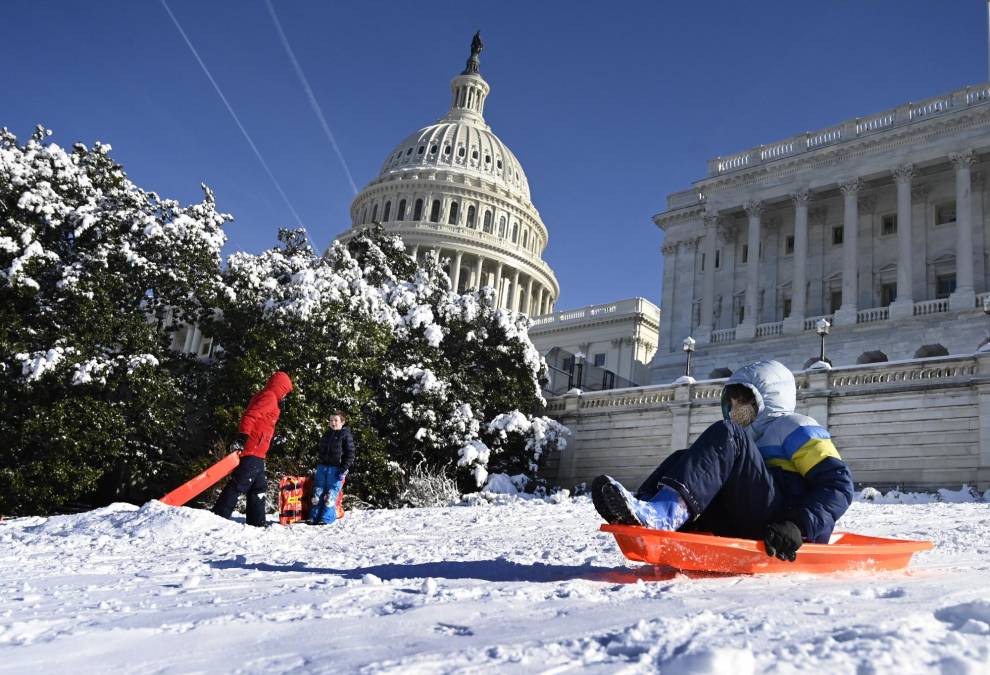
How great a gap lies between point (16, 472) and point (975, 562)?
1578cm

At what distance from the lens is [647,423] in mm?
22188

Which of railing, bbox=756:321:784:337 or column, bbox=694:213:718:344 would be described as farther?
column, bbox=694:213:718:344

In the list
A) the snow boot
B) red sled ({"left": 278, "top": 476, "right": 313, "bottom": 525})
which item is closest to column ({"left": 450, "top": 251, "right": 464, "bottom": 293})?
red sled ({"left": 278, "top": 476, "right": 313, "bottom": 525})

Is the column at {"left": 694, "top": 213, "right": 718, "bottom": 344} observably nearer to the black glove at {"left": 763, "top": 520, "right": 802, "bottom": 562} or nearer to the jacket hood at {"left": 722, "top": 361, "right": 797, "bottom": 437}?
the jacket hood at {"left": 722, "top": 361, "right": 797, "bottom": 437}

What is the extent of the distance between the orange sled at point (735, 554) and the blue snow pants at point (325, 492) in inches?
250

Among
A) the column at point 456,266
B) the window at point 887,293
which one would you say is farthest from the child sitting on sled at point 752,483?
the column at point 456,266

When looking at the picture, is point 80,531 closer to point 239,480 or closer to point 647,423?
point 239,480

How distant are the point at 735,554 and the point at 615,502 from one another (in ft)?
2.37

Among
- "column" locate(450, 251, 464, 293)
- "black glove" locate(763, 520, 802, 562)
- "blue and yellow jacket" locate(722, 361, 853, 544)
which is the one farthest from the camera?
"column" locate(450, 251, 464, 293)

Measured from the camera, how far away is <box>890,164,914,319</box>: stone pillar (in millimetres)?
33000

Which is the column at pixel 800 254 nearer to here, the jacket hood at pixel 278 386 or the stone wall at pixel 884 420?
the stone wall at pixel 884 420

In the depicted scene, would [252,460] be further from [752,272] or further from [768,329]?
[752,272]

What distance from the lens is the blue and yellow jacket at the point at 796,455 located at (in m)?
4.20

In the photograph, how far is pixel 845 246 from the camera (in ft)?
119
